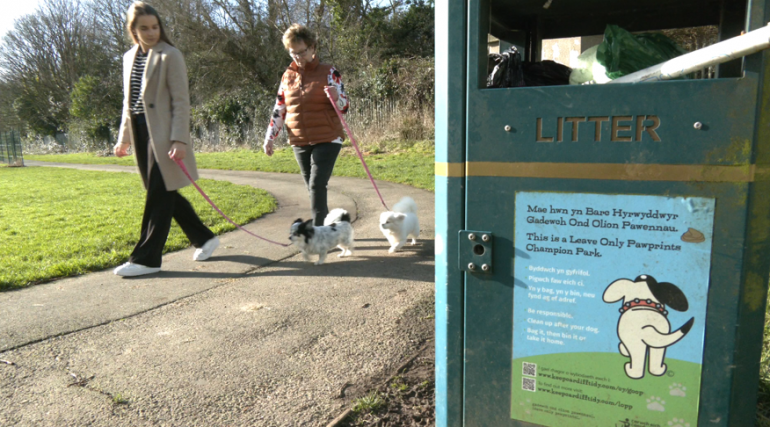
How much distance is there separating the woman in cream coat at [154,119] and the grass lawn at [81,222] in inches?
34.8

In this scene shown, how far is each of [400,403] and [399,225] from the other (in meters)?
2.75

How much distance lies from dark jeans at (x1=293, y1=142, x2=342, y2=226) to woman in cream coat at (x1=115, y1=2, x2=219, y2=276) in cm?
115

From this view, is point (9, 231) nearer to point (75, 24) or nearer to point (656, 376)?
point (656, 376)

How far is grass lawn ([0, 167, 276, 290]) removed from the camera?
5051mm

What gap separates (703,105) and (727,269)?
49 cm

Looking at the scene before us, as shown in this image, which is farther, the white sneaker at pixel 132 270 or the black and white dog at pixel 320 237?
the black and white dog at pixel 320 237

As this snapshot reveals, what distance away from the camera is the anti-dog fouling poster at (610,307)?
155cm

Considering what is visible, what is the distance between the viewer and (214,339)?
10.5 ft

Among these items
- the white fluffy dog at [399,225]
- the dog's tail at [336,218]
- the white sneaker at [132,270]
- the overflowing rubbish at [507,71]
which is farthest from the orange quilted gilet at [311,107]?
the overflowing rubbish at [507,71]

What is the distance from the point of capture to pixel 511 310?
1.78 m

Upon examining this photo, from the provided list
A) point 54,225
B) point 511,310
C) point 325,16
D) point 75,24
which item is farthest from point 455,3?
point 75,24

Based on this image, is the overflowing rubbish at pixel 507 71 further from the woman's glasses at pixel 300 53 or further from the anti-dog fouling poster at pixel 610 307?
the woman's glasses at pixel 300 53

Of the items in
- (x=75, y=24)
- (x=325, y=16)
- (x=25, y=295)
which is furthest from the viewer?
(x=75, y=24)

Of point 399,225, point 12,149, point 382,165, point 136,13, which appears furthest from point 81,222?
point 12,149
